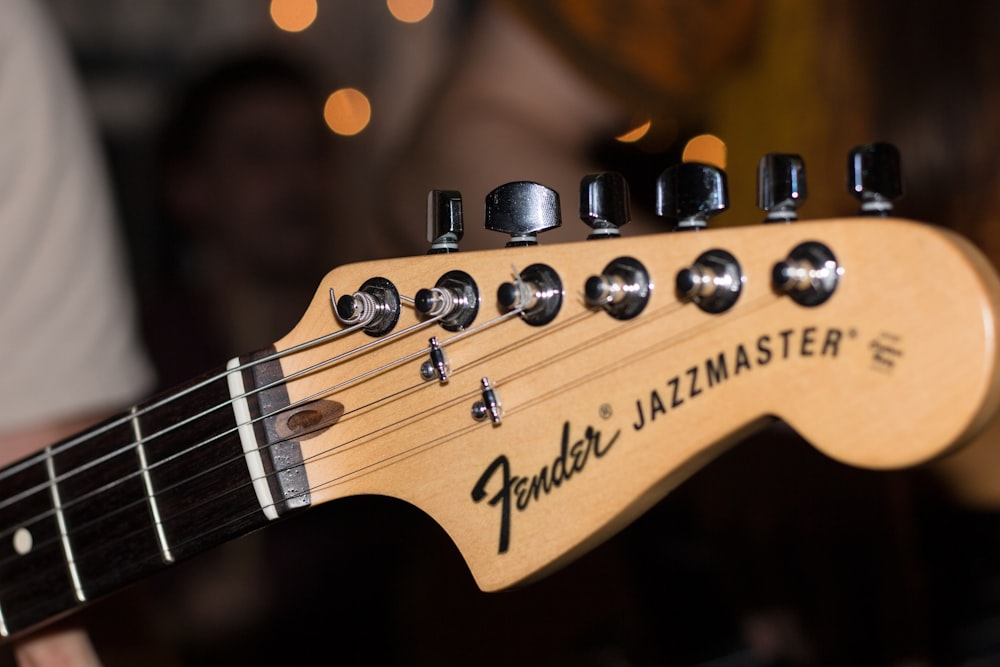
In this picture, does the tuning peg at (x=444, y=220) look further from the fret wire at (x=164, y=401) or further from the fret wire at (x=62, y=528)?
the fret wire at (x=62, y=528)

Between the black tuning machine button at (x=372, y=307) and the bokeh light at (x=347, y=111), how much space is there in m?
1.91

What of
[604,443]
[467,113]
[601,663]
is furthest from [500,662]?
[604,443]

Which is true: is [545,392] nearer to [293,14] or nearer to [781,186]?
[781,186]

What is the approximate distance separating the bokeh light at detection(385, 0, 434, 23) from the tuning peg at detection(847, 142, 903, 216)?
206cm

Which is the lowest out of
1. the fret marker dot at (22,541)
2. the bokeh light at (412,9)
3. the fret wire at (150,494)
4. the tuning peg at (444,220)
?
the fret marker dot at (22,541)

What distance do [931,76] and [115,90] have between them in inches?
69.4

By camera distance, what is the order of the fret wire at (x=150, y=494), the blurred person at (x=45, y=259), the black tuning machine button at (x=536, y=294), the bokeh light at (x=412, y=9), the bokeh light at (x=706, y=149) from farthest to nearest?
the bokeh light at (x=412, y=9)
the bokeh light at (x=706, y=149)
the blurred person at (x=45, y=259)
the fret wire at (x=150, y=494)
the black tuning machine button at (x=536, y=294)

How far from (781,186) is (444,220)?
0.63 feet

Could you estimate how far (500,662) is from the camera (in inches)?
52.3

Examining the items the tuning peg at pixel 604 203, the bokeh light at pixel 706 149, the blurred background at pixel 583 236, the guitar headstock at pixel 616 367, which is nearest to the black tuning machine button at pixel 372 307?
the guitar headstock at pixel 616 367

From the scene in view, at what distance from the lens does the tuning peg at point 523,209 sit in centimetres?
51

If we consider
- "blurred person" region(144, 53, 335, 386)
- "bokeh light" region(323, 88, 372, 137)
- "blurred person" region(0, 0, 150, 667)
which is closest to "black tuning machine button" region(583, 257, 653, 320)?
"blurred person" region(0, 0, 150, 667)

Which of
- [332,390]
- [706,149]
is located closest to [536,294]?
[332,390]

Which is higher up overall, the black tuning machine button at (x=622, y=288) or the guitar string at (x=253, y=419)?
the black tuning machine button at (x=622, y=288)
